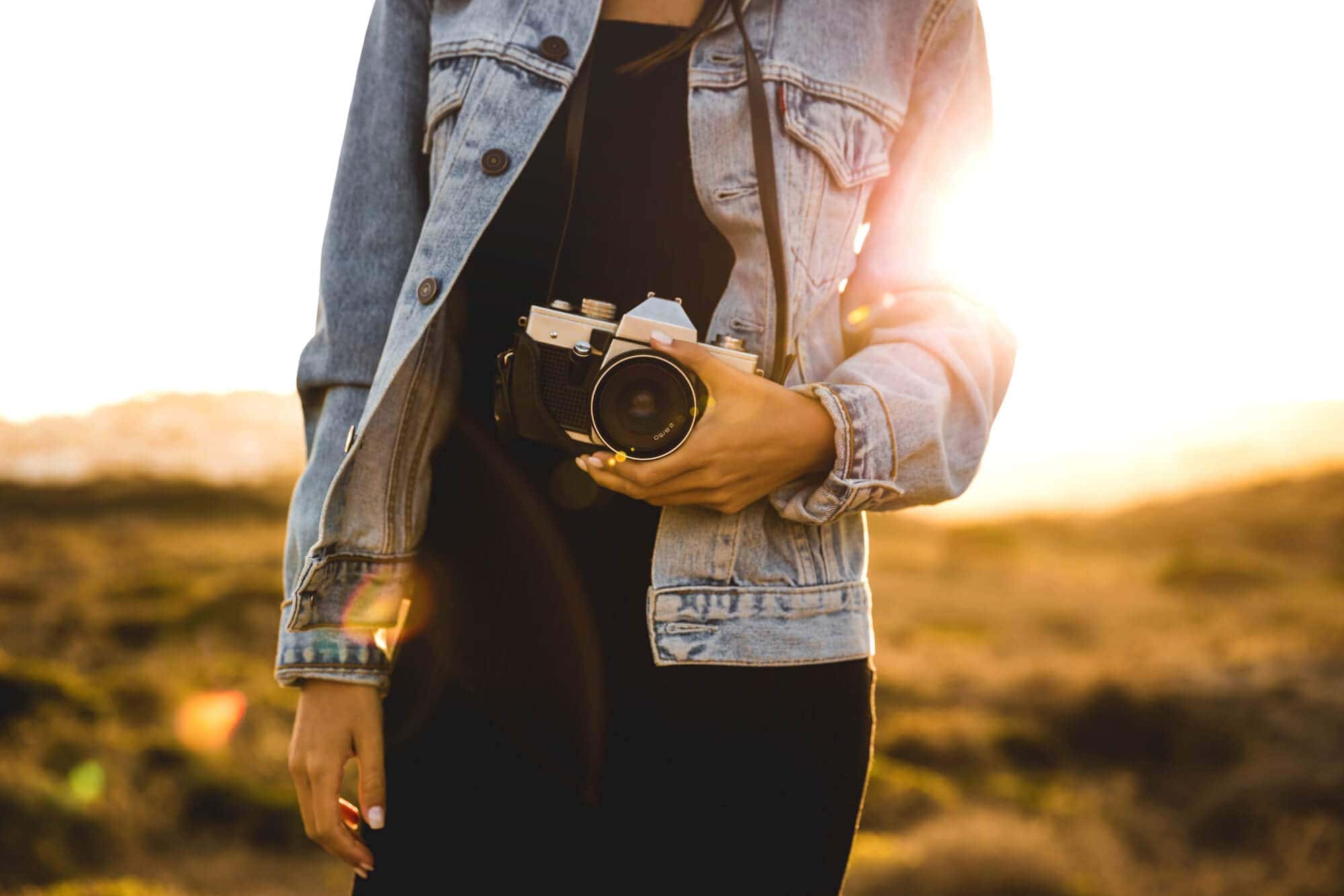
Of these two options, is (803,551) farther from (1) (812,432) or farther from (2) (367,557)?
(2) (367,557)

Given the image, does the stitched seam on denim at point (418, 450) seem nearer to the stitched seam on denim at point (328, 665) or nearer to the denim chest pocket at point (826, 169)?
the stitched seam on denim at point (328, 665)

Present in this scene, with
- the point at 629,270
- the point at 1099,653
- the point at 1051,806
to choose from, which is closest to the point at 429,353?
the point at 629,270

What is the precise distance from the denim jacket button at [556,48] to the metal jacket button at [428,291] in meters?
0.30

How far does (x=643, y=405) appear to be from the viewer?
3.20ft

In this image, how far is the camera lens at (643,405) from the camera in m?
0.95

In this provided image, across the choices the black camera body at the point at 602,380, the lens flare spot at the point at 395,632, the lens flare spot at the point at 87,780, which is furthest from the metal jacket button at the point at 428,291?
the lens flare spot at the point at 87,780

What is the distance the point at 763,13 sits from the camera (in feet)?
3.68

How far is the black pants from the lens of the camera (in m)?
1.01

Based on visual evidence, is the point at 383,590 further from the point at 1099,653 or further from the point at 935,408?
the point at 1099,653

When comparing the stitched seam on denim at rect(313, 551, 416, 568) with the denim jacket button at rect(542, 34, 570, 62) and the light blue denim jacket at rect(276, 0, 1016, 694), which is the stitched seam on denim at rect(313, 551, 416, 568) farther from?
the denim jacket button at rect(542, 34, 570, 62)

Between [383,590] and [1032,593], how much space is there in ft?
46.0

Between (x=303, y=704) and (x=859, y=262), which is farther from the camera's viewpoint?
(x=859, y=262)

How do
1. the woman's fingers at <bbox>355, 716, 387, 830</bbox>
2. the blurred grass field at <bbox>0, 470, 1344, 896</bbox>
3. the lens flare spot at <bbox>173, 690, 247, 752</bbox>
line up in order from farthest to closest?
1. the lens flare spot at <bbox>173, 690, 247, 752</bbox>
2. the blurred grass field at <bbox>0, 470, 1344, 896</bbox>
3. the woman's fingers at <bbox>355, 716, 387, 830</bbox>

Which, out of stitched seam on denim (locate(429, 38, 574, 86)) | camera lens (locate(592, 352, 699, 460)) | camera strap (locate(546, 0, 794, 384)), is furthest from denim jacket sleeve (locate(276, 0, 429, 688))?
camera lens (locate(592, 352, 699, 460))
